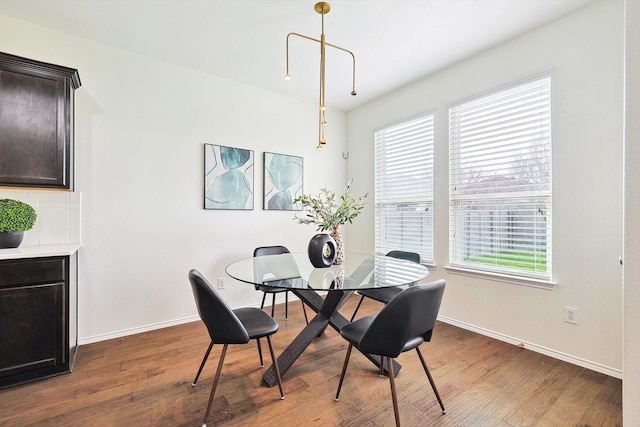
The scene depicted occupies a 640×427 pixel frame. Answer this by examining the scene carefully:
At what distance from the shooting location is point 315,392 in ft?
6.13

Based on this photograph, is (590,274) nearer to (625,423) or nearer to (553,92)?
(553,92)

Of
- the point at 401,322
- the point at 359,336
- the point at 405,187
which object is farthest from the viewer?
the point at 405,187

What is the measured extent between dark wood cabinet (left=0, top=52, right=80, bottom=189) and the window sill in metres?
3.53

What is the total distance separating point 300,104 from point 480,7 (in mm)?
2297

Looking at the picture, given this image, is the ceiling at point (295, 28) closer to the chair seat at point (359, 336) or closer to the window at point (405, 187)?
the window at point (405, 187)

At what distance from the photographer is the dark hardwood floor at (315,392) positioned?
163 cm

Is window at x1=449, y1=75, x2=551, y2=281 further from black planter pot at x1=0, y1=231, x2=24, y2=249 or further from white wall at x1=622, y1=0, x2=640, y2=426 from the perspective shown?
black planter pot at x1=0, y1=231, x2=24, y2=249

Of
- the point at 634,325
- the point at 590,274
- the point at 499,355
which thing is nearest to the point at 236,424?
the point at 634,325

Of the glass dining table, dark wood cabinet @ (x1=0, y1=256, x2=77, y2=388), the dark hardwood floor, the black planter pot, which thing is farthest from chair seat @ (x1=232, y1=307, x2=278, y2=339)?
the black planter pot

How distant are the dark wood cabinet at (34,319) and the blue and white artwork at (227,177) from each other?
142 centimetres

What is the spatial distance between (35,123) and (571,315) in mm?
4251

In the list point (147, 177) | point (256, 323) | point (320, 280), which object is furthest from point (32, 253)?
point (320, 280)

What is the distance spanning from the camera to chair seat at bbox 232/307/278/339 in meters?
1.73

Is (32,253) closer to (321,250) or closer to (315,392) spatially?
(321,250)
